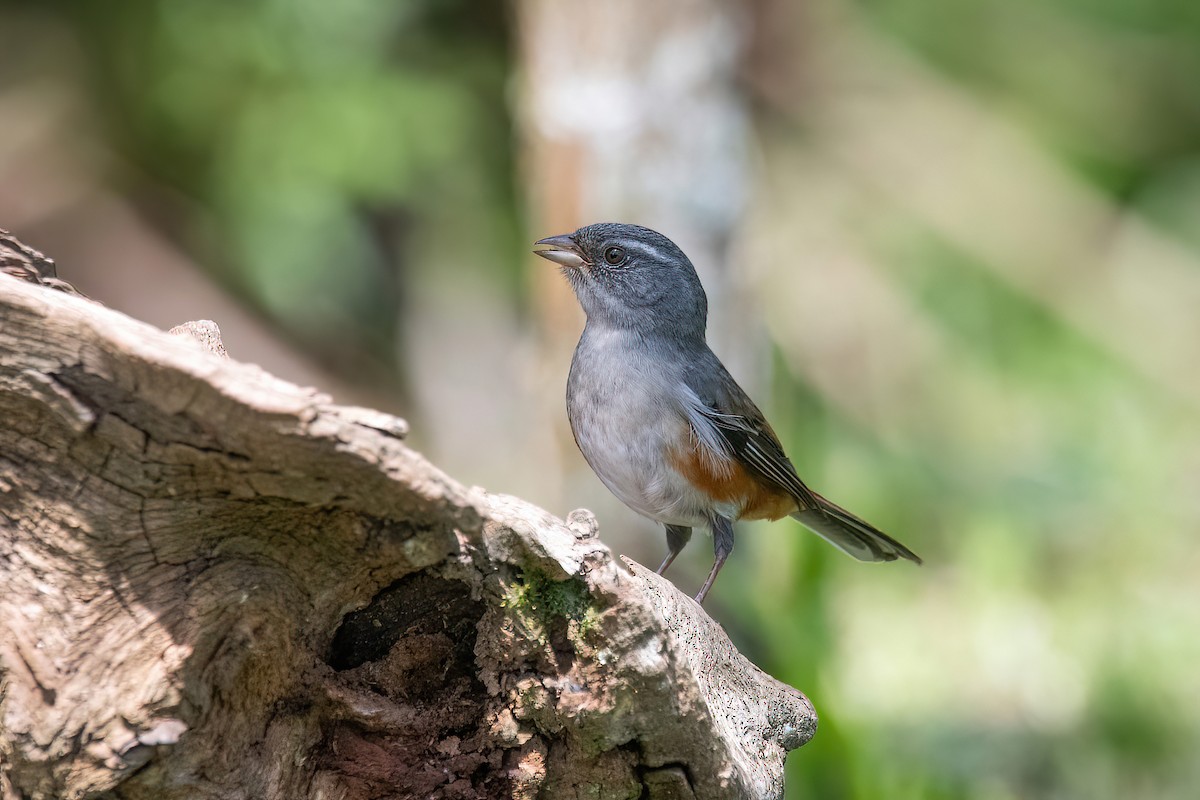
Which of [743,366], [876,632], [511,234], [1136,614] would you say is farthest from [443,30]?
[1136,614]

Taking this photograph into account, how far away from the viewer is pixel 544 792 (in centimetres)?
281

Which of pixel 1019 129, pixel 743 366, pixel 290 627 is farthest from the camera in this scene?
pixel 1019 129

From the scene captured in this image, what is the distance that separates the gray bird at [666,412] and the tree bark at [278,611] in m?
1.37

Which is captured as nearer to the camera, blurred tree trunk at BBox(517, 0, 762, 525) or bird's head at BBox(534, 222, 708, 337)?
bird's head at BBox(534, 222, 708, 337)

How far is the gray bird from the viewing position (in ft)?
13.7

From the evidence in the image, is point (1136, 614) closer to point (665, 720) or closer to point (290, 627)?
point (665, 720)

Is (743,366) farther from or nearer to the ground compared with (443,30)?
nearer to the ground

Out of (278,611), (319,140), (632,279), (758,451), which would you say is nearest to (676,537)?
(758,451)

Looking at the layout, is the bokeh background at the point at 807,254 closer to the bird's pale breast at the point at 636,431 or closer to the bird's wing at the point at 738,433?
the bird's wing at the point at 738,433

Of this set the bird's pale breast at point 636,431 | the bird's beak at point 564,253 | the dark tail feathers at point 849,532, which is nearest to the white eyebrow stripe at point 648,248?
the bird's beak at point 564,253

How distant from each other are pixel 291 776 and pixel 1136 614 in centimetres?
524

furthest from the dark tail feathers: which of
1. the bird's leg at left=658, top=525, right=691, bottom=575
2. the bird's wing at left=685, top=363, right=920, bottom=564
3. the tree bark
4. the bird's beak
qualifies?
the tree bark

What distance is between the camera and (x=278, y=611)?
8.57 feet

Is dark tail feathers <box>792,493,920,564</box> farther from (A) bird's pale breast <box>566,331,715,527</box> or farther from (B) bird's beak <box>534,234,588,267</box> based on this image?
(B) bird's beak <box>534,234,588,267</box>
